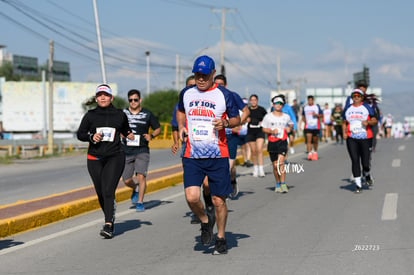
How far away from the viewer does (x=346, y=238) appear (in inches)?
312

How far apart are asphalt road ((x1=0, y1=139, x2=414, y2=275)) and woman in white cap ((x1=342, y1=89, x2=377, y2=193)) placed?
0.56 metres

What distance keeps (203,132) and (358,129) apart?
648 cm

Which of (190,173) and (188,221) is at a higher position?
(190,173)

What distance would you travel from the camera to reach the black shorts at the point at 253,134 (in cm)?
1703

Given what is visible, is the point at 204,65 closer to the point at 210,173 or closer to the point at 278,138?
the point at 210,173

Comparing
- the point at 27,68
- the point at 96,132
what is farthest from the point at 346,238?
the point at 27,68

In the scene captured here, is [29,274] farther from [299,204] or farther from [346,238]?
[299,204]

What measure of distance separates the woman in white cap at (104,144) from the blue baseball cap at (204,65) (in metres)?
1.95

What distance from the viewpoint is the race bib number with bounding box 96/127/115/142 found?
28.6ft

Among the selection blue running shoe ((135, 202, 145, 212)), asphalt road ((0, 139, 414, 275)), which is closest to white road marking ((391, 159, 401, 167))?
asphalt road ((0, 139, 414, 275))

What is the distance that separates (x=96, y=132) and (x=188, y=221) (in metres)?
1.91

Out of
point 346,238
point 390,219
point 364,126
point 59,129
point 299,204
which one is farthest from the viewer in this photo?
point 59,129

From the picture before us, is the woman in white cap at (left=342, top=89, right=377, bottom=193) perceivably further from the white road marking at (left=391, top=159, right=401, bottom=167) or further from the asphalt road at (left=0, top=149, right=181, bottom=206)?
the white road marking at (left=391, top=159, right=401, bottom=167)

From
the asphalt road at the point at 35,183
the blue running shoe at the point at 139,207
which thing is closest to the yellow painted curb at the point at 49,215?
the blue running shoe at the point at 139,207
